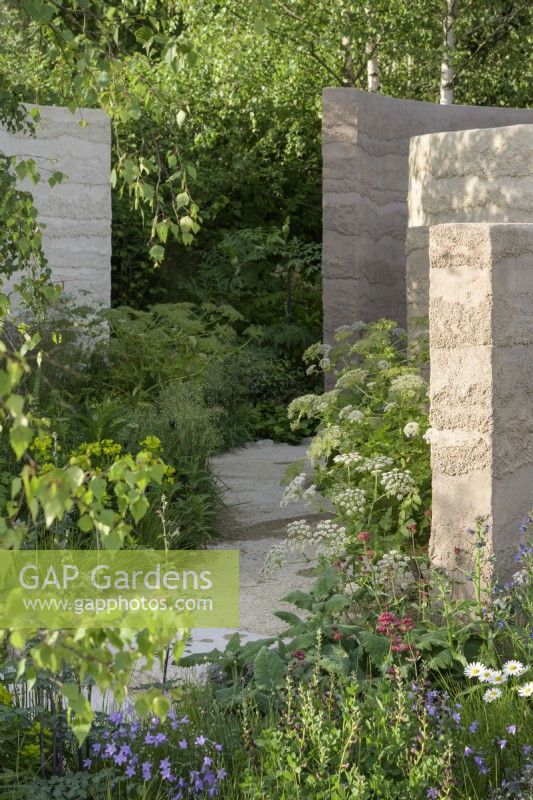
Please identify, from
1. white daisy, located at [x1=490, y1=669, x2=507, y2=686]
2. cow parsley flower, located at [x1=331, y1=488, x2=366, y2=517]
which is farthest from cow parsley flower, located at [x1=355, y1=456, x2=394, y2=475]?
white daisy, located at [x1=490, y1=669, x2=507, y2=686]

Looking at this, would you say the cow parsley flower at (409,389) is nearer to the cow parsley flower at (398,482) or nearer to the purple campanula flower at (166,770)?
the cow parsley flower at (398,482)

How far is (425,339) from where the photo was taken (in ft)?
18.2

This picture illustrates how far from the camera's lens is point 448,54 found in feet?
38.9

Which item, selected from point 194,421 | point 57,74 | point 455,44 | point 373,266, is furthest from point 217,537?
point 455,44

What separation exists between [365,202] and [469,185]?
6.39 ft

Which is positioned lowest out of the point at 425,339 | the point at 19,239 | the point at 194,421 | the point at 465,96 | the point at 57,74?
the point at 194,421

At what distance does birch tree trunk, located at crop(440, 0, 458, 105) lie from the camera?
470 inches

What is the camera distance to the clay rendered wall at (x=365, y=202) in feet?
27.2

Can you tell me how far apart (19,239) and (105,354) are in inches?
193

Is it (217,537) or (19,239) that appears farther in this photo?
(217,537)

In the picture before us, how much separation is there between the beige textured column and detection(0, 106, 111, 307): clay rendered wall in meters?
5.07

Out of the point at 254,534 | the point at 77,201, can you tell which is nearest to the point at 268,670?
the point at 254,534

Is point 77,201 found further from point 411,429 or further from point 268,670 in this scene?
point 268,670

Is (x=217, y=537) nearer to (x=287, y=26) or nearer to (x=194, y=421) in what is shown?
(x=194, y=421)
